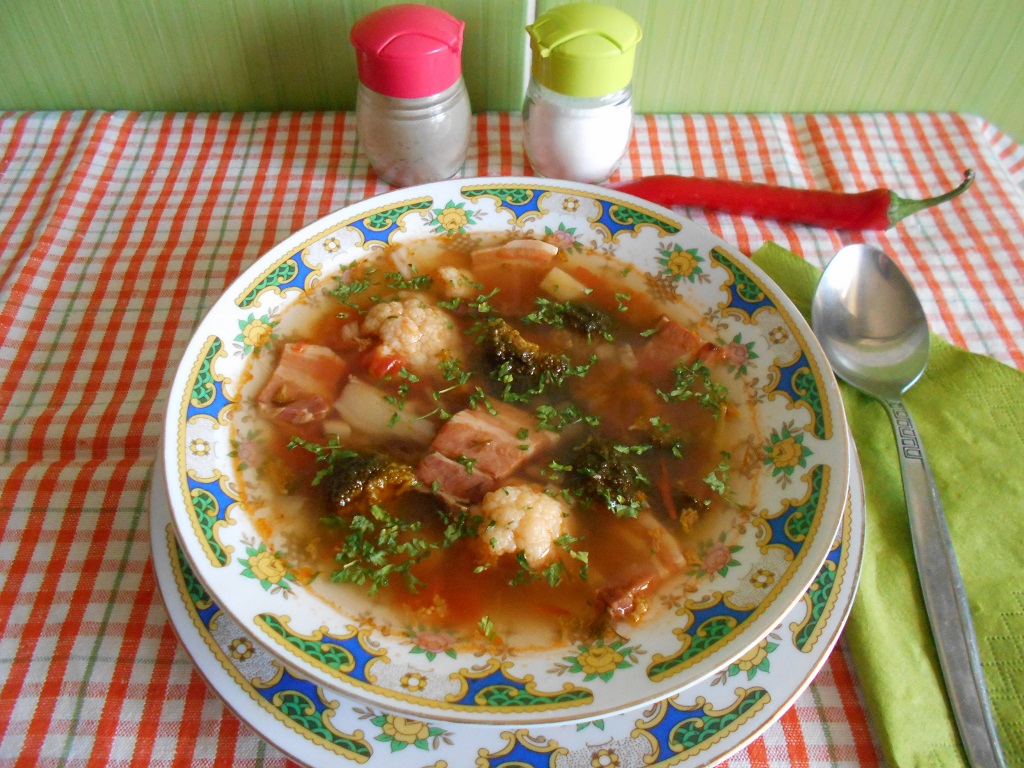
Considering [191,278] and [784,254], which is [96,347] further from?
[784,254]

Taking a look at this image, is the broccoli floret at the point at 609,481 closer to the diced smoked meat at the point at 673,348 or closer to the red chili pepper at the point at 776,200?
the diced smoked meat at the point at 673,348

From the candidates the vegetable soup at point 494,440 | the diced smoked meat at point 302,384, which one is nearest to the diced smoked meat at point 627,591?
the vegetable soup at point 494,440

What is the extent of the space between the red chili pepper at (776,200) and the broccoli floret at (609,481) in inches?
39.2

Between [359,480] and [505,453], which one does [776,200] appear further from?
[359,480]

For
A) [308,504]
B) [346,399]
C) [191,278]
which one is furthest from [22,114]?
[308,504]

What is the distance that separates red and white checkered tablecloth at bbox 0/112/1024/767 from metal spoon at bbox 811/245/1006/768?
7.3 inches

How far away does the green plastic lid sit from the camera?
1922 millimetres

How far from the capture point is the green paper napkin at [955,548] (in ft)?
4.32

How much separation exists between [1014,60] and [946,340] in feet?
4.25

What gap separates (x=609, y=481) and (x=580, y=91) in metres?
1.11

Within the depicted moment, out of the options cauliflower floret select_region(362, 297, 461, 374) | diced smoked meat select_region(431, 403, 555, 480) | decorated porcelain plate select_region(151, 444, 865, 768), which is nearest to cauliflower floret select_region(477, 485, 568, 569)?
diced smoked meat select_region(431, 403, 555, 480)

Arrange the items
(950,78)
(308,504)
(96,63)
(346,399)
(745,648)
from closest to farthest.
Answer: (745,648) < (308,504) < (346,399) < (96,63) < (950,78)

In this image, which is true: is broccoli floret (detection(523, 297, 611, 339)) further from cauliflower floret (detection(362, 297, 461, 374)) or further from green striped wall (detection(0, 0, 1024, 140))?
green striped wall (detection(0, 0, 1024, 140))

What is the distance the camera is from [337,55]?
243 cm
